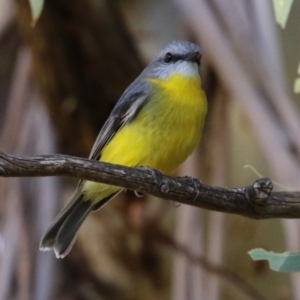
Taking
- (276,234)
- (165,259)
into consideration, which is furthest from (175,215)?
(276,234)

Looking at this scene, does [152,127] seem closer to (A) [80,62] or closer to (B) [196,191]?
(B) [196,191]

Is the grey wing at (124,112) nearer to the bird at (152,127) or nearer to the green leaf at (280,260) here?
the bird at (152,127)

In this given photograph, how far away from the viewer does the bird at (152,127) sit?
6.29ft

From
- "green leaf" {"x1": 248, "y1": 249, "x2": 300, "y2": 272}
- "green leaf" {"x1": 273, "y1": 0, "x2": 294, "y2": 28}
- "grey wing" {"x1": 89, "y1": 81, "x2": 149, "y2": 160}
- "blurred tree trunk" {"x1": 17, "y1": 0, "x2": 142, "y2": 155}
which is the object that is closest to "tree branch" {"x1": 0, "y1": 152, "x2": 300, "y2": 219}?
"green leaf" {"x1": 248, "y1": 249, "x2": 300, "y2": 272}

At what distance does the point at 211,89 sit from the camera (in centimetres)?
264

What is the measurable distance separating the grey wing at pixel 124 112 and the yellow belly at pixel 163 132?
0.09 feet

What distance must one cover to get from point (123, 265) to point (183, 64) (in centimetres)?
116

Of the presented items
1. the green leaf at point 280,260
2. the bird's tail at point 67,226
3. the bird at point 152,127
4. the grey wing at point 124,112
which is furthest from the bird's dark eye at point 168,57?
the green leaf at point 280,260

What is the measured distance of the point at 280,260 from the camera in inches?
50.8

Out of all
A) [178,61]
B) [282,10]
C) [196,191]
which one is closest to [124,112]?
[178,61]

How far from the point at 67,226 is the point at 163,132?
1.77 feet

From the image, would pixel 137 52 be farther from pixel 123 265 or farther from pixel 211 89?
pixel 123 265

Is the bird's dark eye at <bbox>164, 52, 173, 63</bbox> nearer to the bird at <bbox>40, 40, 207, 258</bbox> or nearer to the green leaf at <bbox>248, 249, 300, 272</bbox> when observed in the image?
the bird at <bbox>40, 40, 207, 258</bbox>

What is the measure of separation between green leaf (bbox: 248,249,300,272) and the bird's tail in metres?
0.97
